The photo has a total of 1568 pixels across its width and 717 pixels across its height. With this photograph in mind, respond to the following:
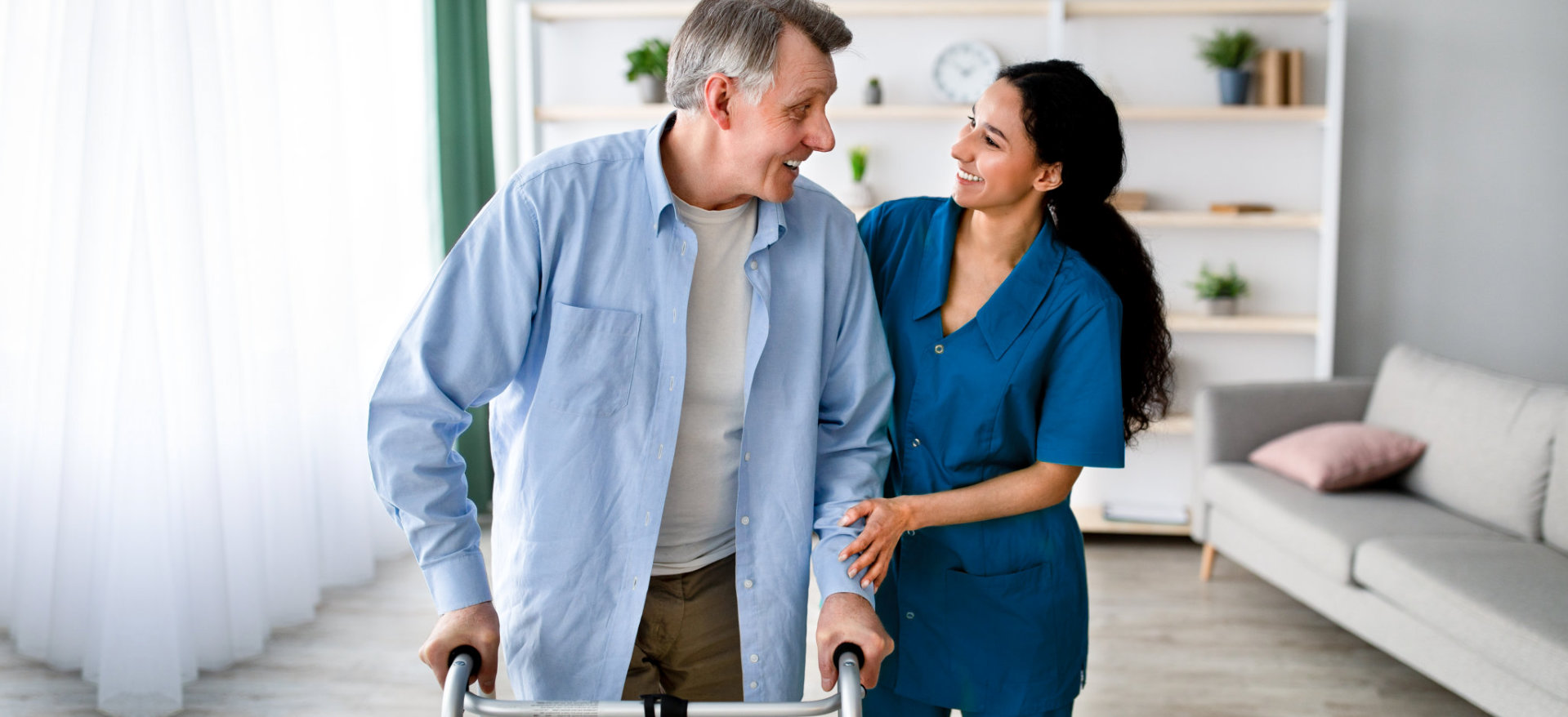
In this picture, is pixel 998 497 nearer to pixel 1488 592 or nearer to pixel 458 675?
pixel 458 675

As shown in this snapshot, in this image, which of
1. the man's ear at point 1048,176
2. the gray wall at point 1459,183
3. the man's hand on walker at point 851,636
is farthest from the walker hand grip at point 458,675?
the gray wall at point 1459,183

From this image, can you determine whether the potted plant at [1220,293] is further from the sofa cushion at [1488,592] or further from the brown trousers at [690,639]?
the brown trousers at [690,639]

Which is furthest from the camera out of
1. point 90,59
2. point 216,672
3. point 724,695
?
point 216,672

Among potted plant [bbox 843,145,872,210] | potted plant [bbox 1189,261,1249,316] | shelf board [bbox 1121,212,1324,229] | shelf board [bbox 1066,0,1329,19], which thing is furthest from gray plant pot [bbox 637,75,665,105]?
potted plant [bbox 1189,261,1249,316]

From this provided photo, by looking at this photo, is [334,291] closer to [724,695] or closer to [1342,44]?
[724,695]

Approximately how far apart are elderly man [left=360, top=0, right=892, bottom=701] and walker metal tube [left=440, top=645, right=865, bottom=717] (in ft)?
0.27

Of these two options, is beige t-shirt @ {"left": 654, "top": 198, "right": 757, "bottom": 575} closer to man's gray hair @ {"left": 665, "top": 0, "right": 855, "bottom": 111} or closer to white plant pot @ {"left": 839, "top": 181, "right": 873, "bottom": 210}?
man's gray hair @ {"left": 665, "top": 0, "right": 855, "bottom": 111}

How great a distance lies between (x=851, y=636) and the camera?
125 centimetres

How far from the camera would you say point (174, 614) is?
2691 millimetres

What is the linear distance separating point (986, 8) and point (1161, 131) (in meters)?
0.88

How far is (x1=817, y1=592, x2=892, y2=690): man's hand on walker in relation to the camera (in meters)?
1.24

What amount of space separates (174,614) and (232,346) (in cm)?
72

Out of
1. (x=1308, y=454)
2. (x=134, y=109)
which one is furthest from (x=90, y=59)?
(x=1308, y=454)

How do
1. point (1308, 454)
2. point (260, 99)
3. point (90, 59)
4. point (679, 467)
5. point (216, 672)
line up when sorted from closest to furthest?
point (679, 467)
point (90, 59)
point (216, 672)
point (260, 99)
point (1308, 454)
